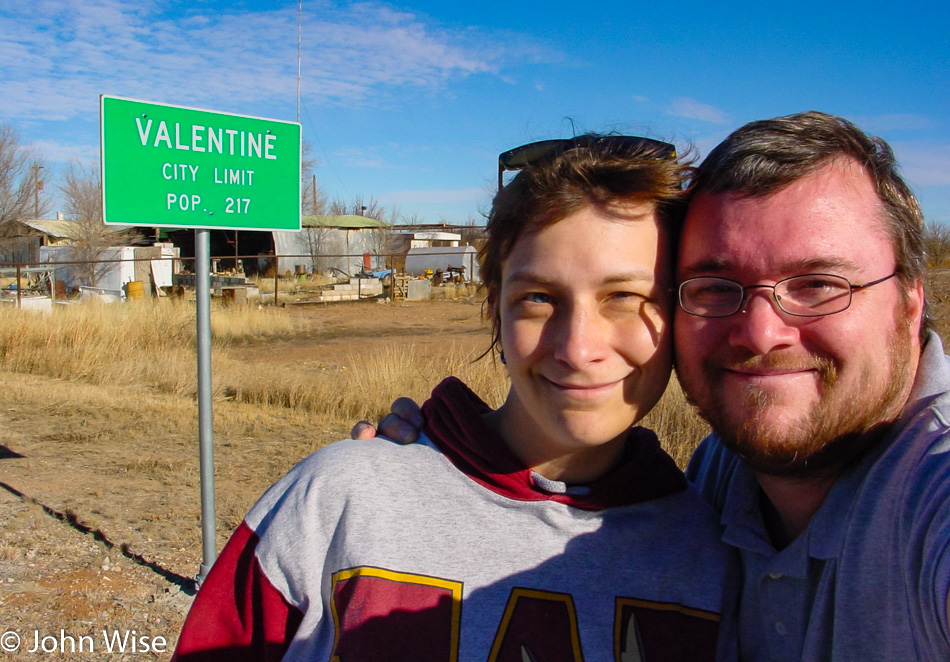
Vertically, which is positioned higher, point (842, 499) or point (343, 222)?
point (343, 222)

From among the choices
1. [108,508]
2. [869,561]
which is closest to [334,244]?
[108,508]

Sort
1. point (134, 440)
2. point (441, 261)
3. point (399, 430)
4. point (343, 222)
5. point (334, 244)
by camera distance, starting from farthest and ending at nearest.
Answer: point (343, 222)
point (334, 244)
point (441, 261)
point (134, 440)
point (399, 430)

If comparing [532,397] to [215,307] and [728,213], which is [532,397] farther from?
[215,307]

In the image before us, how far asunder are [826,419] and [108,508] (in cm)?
459

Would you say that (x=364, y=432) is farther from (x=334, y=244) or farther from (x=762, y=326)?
(x=334, y=244)

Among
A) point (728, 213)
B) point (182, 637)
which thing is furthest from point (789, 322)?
point (182, 637)

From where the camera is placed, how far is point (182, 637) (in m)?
1.43

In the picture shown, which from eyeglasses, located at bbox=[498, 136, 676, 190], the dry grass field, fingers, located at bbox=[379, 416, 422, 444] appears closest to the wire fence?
the dry grass field

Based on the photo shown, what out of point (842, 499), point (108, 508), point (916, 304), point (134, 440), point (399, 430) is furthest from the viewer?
point (134, 440)

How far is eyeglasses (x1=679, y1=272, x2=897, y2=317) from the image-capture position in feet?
4.55

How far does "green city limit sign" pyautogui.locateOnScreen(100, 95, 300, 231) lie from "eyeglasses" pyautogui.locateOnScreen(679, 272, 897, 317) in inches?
107

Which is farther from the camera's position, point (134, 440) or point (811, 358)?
point (134, 440)

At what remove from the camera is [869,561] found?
1230 mm

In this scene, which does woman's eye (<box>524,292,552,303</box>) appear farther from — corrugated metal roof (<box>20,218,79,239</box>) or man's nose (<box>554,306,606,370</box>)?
corrugated metal roof (<box>20,218,79,239</box>)
